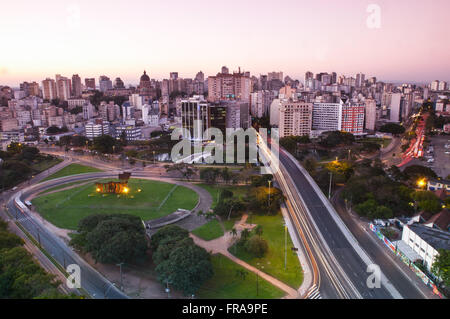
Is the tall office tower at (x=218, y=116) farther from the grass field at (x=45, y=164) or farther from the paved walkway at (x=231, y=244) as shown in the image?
the paved walkway at (x=231, y=244)

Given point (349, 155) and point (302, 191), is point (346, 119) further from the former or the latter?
point (302, 191)

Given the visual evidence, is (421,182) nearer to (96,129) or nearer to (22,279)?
(22,279)

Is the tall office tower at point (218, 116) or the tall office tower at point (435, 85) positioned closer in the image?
the tall office tower at point (218, 116)

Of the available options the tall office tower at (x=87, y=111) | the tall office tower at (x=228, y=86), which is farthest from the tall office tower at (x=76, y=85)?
the tall office tower at (x=228, y=86)

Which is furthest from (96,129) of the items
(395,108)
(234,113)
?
(395,108)
